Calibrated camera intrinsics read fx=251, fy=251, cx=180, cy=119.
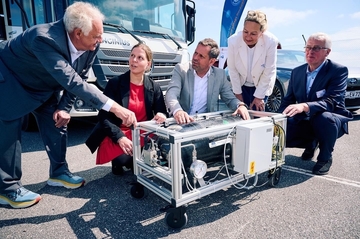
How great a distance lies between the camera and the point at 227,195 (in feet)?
6.95

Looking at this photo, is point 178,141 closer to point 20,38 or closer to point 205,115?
point 205,115

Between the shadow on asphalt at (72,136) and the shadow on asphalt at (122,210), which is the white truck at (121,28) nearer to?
the shadow on asphalt at (72,136)

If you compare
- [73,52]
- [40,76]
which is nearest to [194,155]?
[73,52]

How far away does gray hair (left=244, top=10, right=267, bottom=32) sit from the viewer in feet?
7.73

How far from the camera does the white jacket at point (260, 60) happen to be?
2.60m

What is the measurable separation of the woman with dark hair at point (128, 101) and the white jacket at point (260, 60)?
38.2 inches

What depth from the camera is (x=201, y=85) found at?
246 centimetres

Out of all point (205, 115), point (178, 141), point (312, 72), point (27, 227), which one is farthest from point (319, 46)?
point (27, 227)

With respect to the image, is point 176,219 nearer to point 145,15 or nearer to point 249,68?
point 249,68

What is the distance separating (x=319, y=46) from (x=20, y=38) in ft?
8.86

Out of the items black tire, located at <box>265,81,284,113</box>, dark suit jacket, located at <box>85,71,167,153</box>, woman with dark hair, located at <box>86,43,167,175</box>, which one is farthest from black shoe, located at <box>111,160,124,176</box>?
black tire, located at <box>265,81,284,113</box>

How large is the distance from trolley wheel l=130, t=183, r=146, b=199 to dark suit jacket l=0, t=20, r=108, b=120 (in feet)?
2.36

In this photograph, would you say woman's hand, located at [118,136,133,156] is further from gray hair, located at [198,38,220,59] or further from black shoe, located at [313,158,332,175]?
black shoe, located at [313,158,332,175]

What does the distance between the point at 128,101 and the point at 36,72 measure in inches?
29.6
